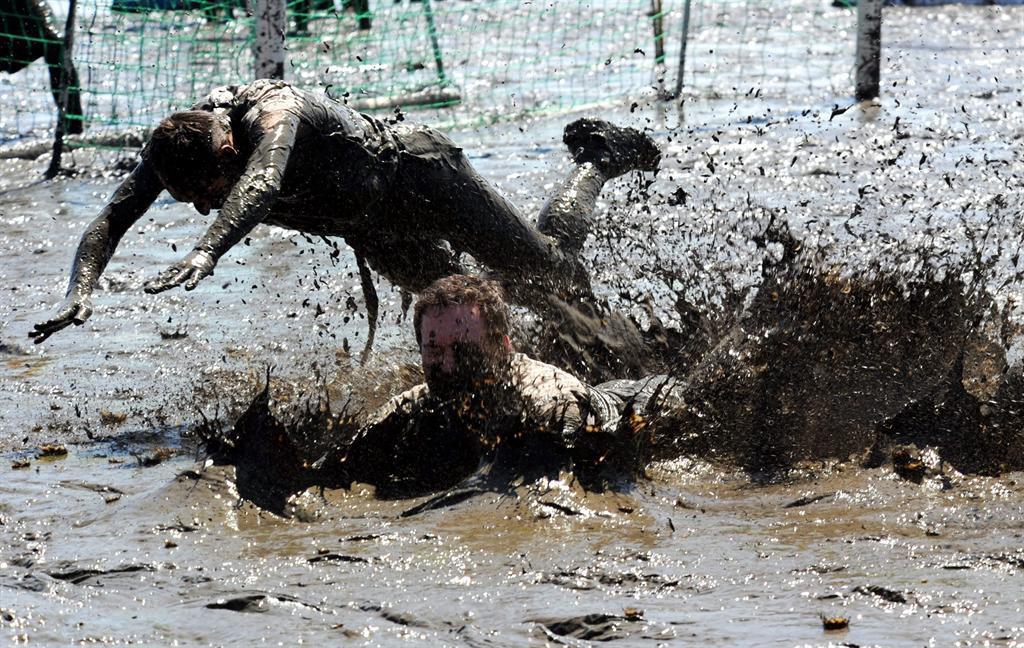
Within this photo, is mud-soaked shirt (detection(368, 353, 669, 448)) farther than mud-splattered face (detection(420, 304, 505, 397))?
No

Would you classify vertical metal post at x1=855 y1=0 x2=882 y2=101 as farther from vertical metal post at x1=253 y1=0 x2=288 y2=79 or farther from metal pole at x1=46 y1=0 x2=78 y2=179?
metal pole at x1=46 y1=0 x2=78 y2=179

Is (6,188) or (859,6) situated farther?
(859,6)

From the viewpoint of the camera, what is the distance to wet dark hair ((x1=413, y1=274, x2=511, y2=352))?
5227 millimetres

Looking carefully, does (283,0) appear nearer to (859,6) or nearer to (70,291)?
(859,6)

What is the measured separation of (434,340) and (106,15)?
927cm

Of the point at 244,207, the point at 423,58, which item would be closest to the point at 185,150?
the point at 244,207

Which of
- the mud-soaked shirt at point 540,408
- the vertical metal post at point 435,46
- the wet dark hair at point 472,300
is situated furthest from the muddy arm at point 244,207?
the vertical metal post at point 435,46

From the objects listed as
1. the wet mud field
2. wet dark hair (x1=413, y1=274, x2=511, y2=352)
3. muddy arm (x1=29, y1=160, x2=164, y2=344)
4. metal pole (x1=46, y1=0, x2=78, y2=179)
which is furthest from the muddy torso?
metal pole (x1=46, y1=0, x2=78, y2=179)

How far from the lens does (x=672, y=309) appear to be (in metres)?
7.39

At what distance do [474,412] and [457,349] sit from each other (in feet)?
0.78

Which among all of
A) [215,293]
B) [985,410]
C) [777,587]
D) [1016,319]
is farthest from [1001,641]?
[215,293]

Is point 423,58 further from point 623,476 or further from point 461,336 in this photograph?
point 623,476

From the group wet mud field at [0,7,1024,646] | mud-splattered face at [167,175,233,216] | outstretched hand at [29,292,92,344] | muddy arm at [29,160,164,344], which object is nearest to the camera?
wet mud field at [0,7,1024,646]

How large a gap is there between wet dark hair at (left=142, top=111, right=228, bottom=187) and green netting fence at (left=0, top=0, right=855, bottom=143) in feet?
23.0
